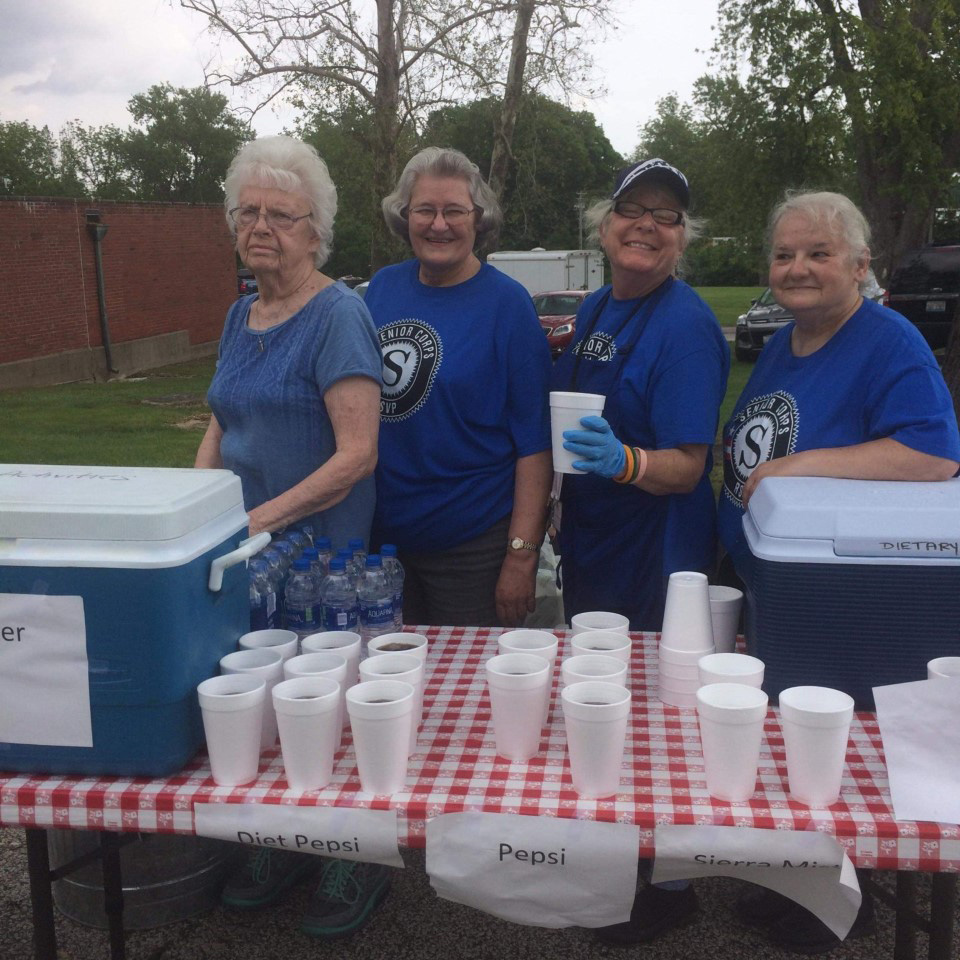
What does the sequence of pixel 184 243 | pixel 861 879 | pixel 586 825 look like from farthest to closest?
1. pixel 184 243
2. pixel 861 879
3. pixel 586 825

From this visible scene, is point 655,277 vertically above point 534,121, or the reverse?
point 534,121

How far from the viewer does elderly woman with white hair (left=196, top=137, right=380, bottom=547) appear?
237 cm

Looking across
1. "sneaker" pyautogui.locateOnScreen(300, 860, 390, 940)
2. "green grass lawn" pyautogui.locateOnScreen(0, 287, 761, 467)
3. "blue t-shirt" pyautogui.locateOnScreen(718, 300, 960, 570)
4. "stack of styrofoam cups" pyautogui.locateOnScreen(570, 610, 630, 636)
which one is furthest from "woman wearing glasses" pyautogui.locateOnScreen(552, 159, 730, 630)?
"green grass lawn" pyautogui.locateOnScreen(0, 287, 761, 467)

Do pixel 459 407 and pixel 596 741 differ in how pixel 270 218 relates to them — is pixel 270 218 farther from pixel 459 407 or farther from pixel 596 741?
pixel 596 741

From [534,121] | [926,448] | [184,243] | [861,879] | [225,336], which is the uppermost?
[534,121]

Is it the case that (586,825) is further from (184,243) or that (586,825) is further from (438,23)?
(184,243)

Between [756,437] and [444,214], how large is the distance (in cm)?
104

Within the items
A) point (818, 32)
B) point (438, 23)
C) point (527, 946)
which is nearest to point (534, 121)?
point (438, 23)

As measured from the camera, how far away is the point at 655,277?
8.51 feet

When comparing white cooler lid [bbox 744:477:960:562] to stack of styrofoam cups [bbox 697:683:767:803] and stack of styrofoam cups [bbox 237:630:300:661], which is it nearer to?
stack of styrofoam cups [bbox 697:683:767:803]

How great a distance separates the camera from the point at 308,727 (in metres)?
1.57

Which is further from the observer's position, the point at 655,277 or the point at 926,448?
the point at 655,277

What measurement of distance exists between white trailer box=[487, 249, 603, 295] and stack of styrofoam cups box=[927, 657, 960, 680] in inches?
962

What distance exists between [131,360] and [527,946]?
61.1 ft
